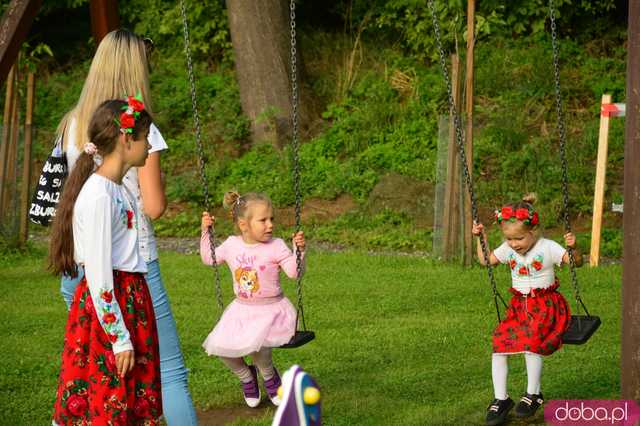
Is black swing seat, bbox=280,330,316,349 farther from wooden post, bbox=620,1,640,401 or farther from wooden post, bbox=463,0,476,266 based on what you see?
wooden post, bbox=463,0,476,266

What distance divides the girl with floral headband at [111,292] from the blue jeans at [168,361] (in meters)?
0.26

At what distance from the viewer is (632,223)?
5.05 metres

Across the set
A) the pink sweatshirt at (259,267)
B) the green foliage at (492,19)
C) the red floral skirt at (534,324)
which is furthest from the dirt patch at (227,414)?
the green foliage at (492,19)

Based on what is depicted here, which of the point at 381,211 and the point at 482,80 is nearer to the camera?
the point at 381,211

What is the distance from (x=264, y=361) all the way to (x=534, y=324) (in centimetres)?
136

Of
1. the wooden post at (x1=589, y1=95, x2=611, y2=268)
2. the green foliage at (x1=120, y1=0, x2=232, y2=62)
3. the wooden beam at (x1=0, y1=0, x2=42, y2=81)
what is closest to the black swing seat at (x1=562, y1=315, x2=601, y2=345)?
the wooden beam at (x1=0, y1=0, x2=42, y2=81)

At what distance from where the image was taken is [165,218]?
13.7 metres

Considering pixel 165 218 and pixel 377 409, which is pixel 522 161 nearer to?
pixel 165 218

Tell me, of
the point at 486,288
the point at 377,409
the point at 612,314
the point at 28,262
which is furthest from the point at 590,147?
the point at 377,409

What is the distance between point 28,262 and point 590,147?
619 centimetres

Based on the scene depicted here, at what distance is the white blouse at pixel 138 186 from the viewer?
450 centimetres

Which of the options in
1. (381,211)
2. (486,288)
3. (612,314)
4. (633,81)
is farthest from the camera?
(381,211)

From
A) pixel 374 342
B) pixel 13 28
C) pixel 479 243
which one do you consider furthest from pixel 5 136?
pixel 479 243

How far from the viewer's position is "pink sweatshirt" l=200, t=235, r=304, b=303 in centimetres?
593
